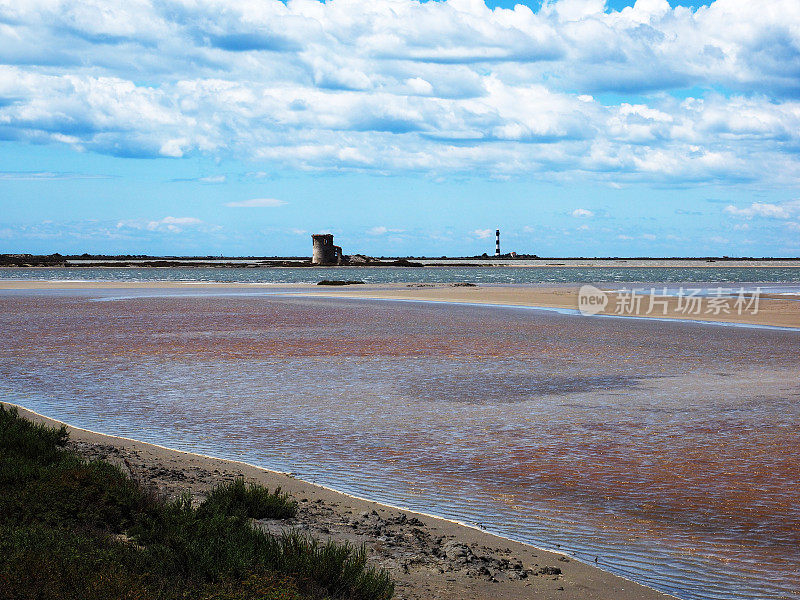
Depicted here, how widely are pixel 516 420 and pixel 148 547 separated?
687cm

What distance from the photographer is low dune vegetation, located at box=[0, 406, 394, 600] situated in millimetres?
5016

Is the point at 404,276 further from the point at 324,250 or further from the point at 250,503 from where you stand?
the point at 250,503

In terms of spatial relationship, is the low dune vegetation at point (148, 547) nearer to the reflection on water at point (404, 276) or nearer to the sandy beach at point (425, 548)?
the sandy beach at point (425, 548)

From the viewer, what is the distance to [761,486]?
8.44 metres

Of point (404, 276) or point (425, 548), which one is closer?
point (425, 548)

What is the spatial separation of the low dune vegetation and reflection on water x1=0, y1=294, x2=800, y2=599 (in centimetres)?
180

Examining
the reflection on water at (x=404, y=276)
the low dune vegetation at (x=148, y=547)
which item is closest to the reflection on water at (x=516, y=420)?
the low dune vegetation at (x=148, y=547)

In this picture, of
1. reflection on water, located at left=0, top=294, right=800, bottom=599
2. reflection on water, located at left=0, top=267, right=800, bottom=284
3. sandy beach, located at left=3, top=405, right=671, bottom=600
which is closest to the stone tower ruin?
reflection on water, located at left=0, top=267, right=800, bottom=284

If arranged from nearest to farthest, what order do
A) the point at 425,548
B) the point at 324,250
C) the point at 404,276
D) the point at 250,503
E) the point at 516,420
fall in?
the point at 425,548
the point at 250,503
the point at 516,420
the point at 404,276
the point at 324,250

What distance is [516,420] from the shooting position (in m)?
12.1

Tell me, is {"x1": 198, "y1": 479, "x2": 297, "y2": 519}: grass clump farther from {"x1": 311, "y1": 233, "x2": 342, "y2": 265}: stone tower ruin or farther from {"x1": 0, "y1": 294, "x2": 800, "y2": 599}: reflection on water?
{"x1": 311, "y1": 233, "x2": 342, "y2": 265}: stone tower ruin

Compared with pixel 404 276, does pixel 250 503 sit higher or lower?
lower

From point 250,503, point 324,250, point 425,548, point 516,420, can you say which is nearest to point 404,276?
point 324,250

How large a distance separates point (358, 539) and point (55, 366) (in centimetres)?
1335
